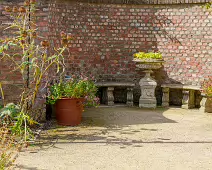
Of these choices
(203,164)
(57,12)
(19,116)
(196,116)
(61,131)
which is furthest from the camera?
(57,12)

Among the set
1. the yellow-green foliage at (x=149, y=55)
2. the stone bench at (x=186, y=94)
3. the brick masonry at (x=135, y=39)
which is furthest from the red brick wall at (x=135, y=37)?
the yellow-green foliage at (x=149, y=55)

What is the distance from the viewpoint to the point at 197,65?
33.2 feet

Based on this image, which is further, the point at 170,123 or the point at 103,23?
the point at 103,23

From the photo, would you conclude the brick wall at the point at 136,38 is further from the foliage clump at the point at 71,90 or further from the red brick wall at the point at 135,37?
the foliage clump at the point at 71,90

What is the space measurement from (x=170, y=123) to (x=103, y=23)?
4.03 meters

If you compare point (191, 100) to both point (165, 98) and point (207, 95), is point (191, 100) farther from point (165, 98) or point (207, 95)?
point (207, 95)

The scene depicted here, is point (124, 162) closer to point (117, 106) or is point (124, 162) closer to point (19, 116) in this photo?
point (19, 116)

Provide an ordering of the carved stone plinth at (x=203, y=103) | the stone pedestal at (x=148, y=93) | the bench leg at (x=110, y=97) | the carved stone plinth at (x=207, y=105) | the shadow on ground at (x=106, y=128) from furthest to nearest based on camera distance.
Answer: the bench leg at (x=110, y=97)
the stone pedestal at (x=148, y=93)
the carved stone plinth at (x=203, y=103)
the carved stone plinth at (x=207, y=105)
the shadow on ground at (x=106, y=128)

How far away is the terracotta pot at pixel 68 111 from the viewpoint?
720 cm

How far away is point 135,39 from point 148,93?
173 centimetres

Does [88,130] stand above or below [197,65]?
below

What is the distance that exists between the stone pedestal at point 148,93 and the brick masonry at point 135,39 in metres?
0.72

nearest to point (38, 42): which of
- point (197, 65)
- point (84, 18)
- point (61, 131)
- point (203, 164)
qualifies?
point (61, 131)

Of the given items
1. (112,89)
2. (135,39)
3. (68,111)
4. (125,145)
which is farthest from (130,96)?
(125,145)
